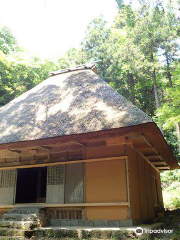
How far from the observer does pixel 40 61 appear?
2058cm

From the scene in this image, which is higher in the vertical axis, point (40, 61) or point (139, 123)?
point (40, 61)

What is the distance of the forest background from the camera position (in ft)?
65.0

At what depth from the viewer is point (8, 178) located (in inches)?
302

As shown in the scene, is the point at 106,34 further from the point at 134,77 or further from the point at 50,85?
the point at 50,85

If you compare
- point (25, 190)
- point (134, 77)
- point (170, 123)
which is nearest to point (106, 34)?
point (134, 77)

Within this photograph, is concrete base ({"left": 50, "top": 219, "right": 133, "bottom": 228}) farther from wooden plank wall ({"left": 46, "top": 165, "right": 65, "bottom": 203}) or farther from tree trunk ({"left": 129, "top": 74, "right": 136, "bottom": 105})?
tree trunk ({"left": 129, "top": 74, "right": 136, "bottom": 105})

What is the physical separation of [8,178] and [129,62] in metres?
16.5

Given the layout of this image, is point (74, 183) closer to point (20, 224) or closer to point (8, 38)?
point (20, 224)

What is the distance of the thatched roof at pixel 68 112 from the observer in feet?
18.5

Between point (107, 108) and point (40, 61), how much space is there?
15.9 metres

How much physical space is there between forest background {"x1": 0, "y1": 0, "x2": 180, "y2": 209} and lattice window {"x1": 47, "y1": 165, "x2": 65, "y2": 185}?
1032 cm

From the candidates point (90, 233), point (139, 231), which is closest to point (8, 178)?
point (90, 233)

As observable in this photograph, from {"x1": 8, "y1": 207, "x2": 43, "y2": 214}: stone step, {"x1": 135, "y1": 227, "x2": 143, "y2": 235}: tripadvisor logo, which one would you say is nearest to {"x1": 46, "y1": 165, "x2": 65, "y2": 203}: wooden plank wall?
{"x1": 8, "y1": 207, "x2": 43, "y2": 214}: stone step

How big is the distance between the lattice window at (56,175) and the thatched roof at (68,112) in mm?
1449
